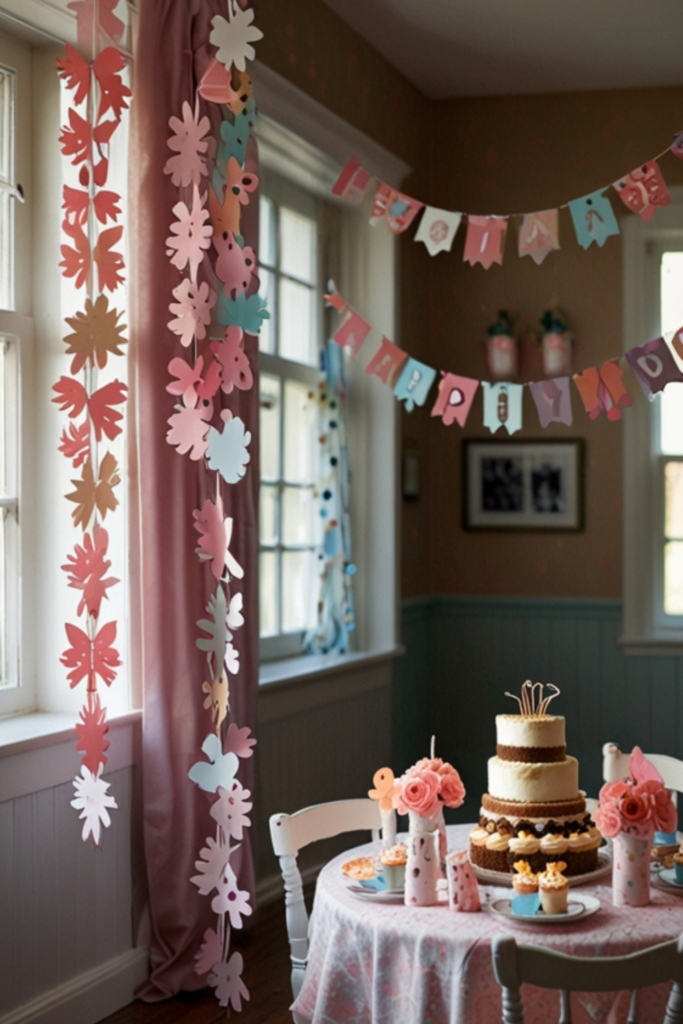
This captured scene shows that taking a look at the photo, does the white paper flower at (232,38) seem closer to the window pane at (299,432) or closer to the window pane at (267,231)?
the window pane at (267,231)

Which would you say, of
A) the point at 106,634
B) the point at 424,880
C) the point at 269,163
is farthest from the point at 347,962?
the point at 269,163

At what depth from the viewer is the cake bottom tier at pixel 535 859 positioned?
90.9 inches

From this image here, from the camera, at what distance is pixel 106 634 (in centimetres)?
258

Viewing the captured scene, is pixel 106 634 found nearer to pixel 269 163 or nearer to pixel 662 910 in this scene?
pixel 662 910

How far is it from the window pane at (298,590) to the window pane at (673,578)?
1.60 meters

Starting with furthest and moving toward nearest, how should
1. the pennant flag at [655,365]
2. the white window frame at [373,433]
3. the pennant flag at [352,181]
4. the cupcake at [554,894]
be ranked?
the white window frame at [373,433] < the pennant flag at [352,181] < the pennant flag at [655,365] < the cupcake at [554,894]

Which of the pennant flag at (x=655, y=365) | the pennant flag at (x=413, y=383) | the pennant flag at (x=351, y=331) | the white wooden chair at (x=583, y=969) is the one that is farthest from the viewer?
the pennant flag at (x=351, y=331)

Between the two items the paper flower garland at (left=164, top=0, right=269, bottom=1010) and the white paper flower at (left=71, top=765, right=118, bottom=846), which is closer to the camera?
the paper flower garland at (left=164, top=0, right=269, bottom=1010)

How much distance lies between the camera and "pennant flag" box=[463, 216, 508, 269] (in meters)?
3.63

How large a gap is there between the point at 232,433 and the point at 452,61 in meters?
3.26

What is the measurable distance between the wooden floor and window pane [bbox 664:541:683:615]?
236cm

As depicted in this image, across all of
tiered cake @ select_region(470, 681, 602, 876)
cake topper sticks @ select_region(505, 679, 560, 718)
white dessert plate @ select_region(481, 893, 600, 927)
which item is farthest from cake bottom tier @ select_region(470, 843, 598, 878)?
cake topper sticks @ select_region(505, 679, 560, 718)

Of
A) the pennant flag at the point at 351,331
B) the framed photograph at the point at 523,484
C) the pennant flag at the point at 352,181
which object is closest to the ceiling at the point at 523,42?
the pennant flag at the point at 352,181

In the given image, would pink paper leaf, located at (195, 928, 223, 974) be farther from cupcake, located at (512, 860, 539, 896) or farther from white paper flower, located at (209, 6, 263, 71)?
white paper flower, located at (209, 6, 263, 71)
